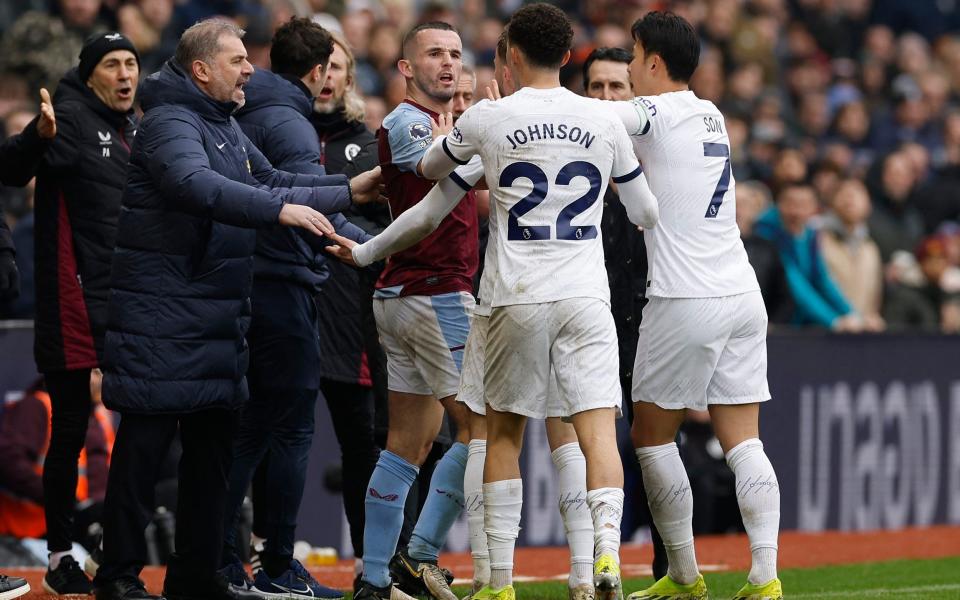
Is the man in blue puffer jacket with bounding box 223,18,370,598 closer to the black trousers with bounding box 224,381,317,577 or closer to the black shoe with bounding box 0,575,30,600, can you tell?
the black trousers with bounding box 224,381,317,577

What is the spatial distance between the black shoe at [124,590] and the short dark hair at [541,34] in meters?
2.59

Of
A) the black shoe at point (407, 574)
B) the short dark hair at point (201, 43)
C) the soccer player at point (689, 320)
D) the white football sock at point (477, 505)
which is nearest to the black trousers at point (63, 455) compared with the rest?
the black shoe at point (407, 574)

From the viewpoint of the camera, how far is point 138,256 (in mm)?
6613

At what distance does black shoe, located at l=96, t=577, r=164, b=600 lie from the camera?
21.6 feet

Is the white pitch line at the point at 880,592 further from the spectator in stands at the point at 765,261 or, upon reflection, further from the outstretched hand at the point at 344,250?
the spectator in stands at the point at 765,261

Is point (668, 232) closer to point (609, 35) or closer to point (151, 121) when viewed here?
point (151, 121)

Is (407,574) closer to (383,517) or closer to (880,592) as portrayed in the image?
(383,517)

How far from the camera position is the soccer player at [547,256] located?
6324mm

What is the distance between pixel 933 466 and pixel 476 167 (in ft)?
26.5

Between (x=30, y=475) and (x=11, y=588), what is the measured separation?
3216 mm

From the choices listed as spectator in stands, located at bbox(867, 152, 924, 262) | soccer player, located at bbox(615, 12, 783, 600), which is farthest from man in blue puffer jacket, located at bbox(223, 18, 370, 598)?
spectator in stands, located at bbox(867, 152, 924, 262)

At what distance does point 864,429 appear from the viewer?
43.4 feet

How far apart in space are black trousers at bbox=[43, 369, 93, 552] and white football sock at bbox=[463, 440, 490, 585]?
2.02 metres

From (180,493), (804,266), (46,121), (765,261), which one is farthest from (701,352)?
(804,266)
